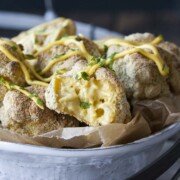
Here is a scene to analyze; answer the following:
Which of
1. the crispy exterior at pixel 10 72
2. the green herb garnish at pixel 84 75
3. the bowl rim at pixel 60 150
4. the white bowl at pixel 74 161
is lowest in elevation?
the white bowl at pixel 74 161

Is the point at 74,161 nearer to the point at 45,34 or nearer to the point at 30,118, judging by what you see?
the point at 30,118

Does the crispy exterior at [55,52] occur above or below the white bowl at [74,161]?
above

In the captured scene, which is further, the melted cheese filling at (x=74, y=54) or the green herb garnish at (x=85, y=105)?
the melted cheese filling at (x=74, y=54)

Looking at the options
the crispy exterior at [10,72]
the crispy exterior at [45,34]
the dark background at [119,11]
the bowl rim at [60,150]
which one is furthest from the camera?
the dark background at [119,11]

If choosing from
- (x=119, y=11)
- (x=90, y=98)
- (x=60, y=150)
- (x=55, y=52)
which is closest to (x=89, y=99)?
(x=90, y=98)

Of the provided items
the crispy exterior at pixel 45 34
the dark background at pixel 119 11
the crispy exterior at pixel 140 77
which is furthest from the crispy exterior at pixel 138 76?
the dark background at pixel 119 11

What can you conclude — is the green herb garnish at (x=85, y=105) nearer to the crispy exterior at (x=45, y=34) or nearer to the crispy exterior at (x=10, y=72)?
the crispy exterior at (x=10, y=72)

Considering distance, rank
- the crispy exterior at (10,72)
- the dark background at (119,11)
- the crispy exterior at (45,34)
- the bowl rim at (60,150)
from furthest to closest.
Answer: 1. the dark background at (119,11)
2. the crispy exterior at (45,34)
3. the crispy exterior at (10,72)
4. the bowl rim at (60,150)
